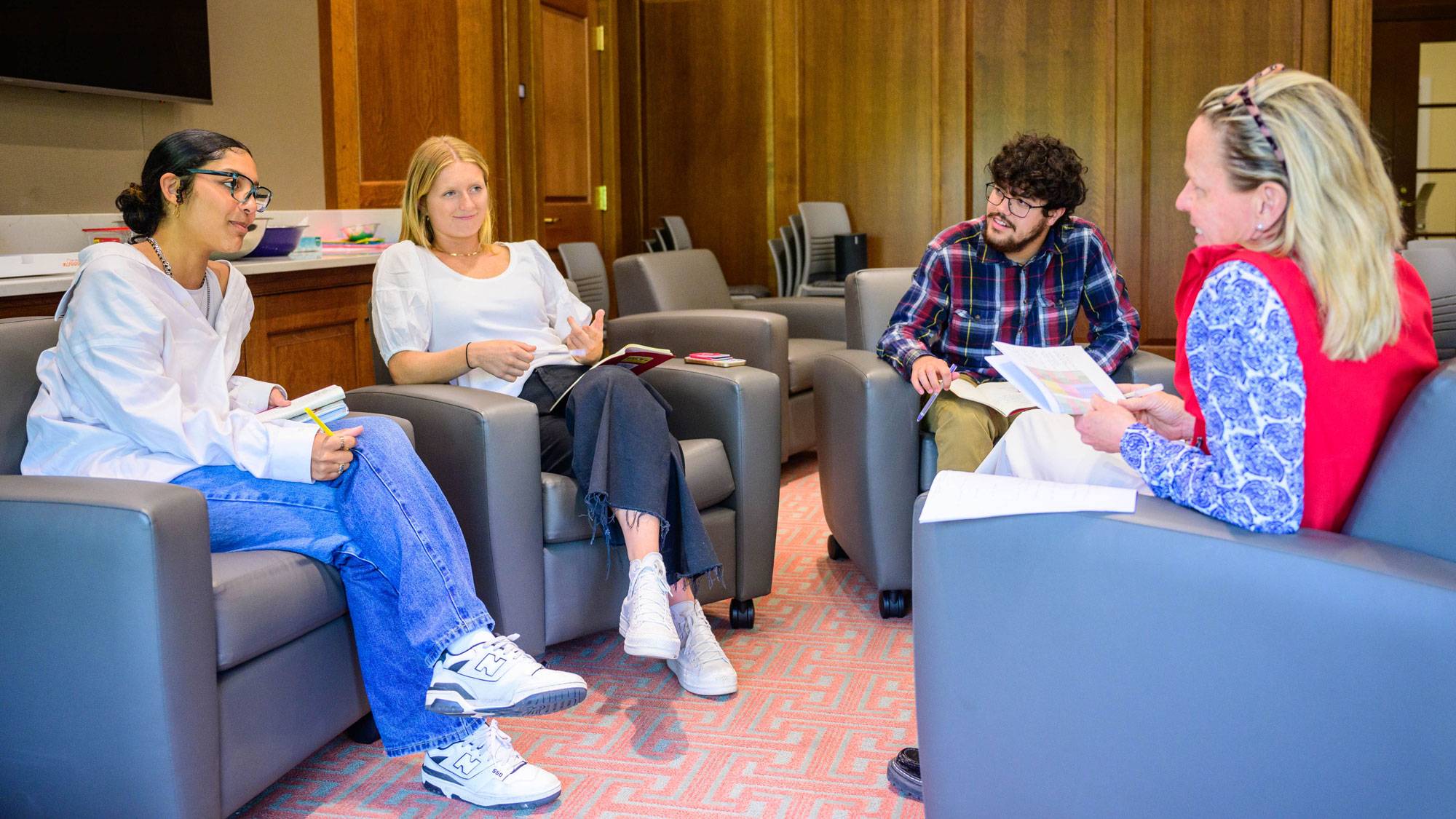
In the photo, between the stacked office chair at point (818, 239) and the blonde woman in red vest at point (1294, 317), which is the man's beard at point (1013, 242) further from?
the stacked office chair at point (818, 239)

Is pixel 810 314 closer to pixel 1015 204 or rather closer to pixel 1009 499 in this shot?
pixel 1015 204

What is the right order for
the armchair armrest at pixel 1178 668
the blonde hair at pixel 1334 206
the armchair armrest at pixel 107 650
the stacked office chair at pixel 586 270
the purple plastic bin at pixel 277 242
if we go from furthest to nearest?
the stacked office chair at pixel 586 270 → the purple plastic bin at pixel 277 242 → the armchair armrest at pixel 107 650 → the blonde hair at pixel 1334 206 → the armchair armrest at pixel 1178 668

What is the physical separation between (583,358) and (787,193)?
3808 mm

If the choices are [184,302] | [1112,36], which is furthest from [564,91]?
[184,302]

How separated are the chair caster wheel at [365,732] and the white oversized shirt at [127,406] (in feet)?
1.74

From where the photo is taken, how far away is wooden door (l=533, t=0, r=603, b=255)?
17.9ft

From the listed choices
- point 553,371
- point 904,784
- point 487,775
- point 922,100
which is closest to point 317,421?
point 487,775

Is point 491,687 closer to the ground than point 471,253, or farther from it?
closer to the ground

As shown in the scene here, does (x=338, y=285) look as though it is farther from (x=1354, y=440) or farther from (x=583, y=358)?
(x=1354, y=440)

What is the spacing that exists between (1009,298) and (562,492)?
1.15 metres

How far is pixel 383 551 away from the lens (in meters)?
2.00

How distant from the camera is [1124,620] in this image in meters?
1.44

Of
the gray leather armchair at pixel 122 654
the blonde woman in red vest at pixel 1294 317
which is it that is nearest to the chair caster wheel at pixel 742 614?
the gray leather armchair at pixel 122 654

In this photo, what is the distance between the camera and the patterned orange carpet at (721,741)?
2.03 m
